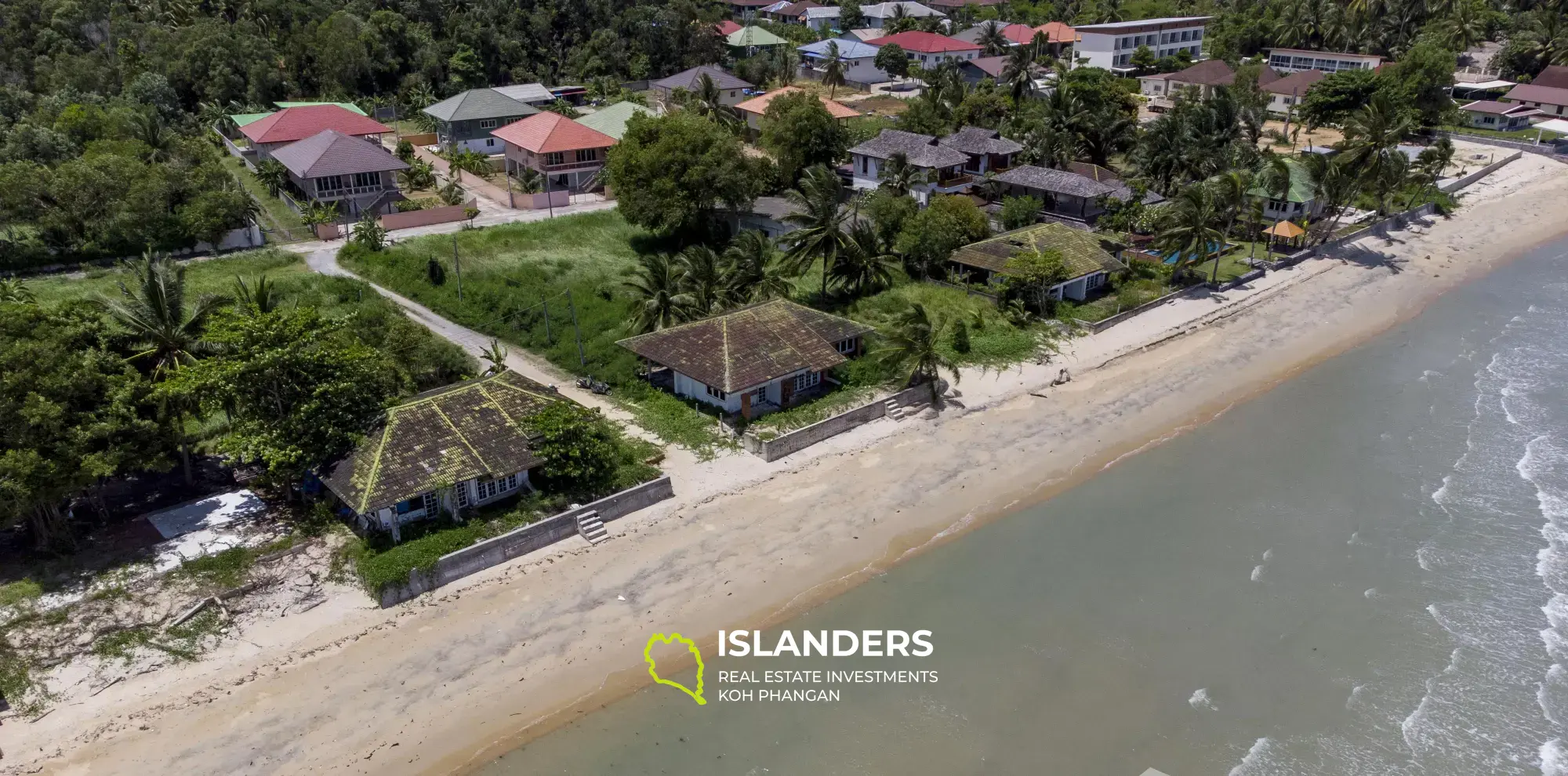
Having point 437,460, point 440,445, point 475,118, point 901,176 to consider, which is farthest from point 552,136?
point 437,460

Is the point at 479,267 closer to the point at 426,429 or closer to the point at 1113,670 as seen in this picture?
the point at 426,429

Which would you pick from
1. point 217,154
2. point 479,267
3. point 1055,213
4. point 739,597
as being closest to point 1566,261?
point 1055,213

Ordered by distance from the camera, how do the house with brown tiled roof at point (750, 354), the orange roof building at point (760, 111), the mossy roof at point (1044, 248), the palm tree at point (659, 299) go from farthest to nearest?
the orange roof building at point (760, 111) < the mossy roof at point (1044, 248) < the palm tree at point (659, 299) < the house with brown tiled roof at point (750, 354)

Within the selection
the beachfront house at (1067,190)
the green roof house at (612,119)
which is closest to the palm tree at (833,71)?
the green roof house at (612,119)

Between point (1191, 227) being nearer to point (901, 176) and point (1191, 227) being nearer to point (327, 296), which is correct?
point (901, 176)

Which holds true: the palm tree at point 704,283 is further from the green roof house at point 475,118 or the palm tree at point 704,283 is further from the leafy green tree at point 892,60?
the leafy green tree at point 892,60

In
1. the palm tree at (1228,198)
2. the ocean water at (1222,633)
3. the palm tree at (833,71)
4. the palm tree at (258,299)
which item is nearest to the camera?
the ocean water at (1222,633)
